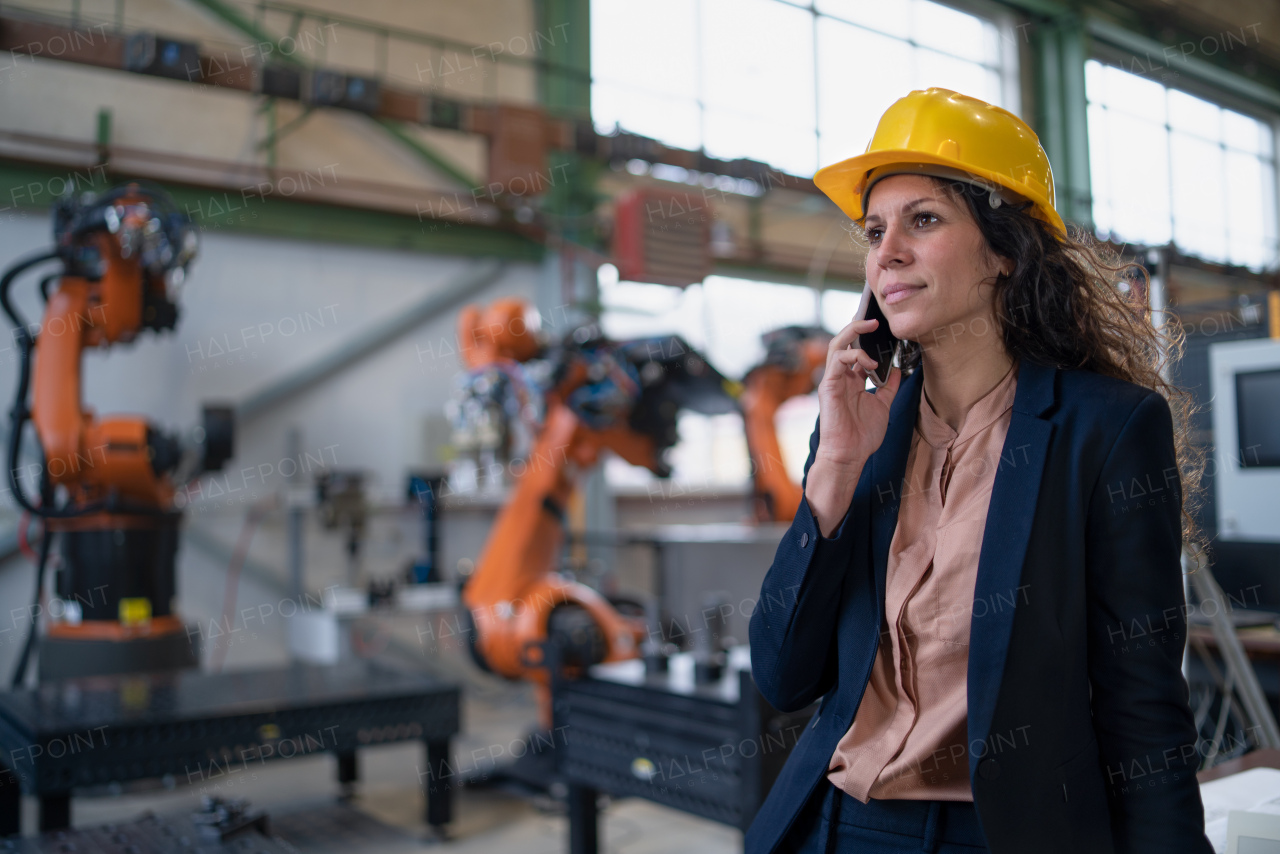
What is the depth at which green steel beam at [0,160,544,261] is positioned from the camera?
568 centimetres

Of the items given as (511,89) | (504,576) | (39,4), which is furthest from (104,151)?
(504,576)

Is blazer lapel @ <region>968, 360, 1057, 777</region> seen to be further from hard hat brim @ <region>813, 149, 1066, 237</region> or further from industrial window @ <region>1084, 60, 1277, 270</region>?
industrial window @ <region>1084, 60, 1277, 270</region>

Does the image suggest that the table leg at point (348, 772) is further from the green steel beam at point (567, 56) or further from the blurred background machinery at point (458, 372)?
the green steel beam at point (567, 56)

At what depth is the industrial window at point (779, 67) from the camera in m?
8.16

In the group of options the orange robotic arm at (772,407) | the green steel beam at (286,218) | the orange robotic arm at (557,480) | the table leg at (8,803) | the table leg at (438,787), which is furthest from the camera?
the green steel beam at (286,218)

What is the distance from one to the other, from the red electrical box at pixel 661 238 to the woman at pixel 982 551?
5.13 meters

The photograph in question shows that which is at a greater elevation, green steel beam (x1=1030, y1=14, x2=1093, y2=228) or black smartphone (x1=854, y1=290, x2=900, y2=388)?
green steel beam (x1=1030, y1=14, x2=1093, y2=228)

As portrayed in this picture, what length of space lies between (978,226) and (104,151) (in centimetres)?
608

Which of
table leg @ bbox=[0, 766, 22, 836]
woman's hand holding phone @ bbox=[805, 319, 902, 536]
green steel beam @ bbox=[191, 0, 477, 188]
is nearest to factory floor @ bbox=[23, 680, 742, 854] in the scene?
table leg @ bbox=[0, 766, 22, 836]

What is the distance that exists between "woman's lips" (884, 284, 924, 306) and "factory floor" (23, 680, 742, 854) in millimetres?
2680

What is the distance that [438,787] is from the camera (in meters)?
3.74

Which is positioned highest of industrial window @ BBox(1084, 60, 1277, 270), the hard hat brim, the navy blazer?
industrial window @ BBox(1084, 60, 1277, 270)

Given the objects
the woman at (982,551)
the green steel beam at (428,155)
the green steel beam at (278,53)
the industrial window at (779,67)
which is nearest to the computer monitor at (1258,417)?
the woman at (982,551)

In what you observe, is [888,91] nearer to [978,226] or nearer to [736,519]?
[736,519]
